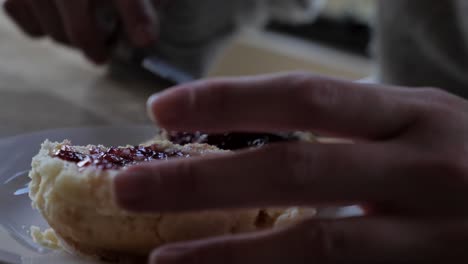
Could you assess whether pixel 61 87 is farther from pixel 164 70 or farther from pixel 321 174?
pixel 321 174

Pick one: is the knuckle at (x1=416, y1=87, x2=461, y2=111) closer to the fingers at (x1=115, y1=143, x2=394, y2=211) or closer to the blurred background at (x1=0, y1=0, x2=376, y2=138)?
the fingers at (x1=115, y1=143, x2=394, y2=211)

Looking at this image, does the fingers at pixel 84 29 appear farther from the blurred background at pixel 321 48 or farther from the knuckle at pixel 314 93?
the blurred background at pixel 321 48

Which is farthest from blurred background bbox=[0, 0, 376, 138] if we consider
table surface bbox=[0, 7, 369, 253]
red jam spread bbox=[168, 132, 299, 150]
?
red jam spread bbox=[168, 132, 299, 150]

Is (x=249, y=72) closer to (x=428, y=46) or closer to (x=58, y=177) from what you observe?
(x=428, y=46)

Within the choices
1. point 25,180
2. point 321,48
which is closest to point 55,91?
point 25,180

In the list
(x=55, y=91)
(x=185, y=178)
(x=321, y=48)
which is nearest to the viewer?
(x=185, y=178)

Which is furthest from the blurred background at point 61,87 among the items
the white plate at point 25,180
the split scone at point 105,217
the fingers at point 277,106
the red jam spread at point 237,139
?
the fingers at point 277,106

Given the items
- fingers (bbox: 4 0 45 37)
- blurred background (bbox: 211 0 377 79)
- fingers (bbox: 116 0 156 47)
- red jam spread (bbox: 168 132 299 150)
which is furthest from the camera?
Result: blurred background (bbox: 211 0 377 79)
